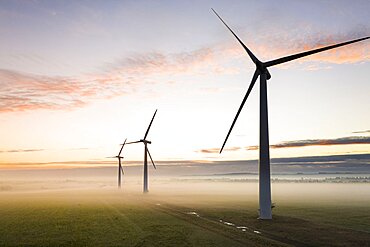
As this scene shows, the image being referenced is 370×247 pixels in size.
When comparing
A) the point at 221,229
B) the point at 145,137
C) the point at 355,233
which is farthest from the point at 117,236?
the point at 145,137

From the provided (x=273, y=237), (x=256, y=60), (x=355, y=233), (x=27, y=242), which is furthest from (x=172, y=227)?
(x=256, y=60)

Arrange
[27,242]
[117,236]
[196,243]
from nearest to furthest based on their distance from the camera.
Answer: [196,243] → [27,242] → [117,236]

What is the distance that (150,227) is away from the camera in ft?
142

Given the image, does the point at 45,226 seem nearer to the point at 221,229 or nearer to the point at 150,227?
the point at 150,227

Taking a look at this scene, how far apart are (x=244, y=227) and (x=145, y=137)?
104m

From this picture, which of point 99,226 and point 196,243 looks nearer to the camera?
point 196,243

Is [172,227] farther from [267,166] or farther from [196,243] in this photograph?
[267,166]

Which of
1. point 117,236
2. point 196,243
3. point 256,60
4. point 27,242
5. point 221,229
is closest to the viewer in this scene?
point 196,243

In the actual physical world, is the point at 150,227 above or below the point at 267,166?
below

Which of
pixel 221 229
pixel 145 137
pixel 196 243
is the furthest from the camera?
pixel 145 137

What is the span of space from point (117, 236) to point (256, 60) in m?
32.9

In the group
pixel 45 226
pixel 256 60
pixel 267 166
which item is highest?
pixel 256 60

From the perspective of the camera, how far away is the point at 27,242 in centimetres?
3453

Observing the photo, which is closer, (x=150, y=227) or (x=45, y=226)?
(x=150, y=227)
